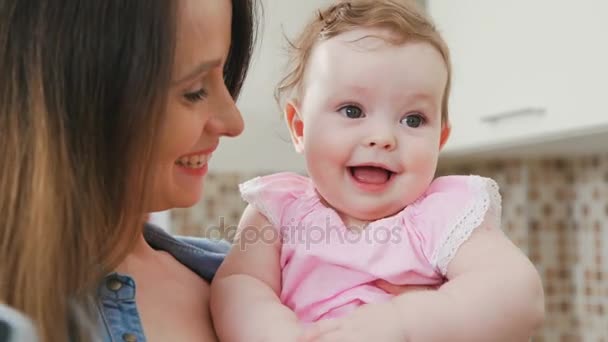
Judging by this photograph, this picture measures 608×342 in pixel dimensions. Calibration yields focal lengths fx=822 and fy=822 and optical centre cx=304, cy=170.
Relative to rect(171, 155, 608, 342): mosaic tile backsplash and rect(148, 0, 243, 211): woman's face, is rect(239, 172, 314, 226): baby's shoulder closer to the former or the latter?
rect(148, 0, 243, 211): woman's face

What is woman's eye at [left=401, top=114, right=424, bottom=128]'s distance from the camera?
1.00m

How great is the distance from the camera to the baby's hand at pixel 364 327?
827 millimetres

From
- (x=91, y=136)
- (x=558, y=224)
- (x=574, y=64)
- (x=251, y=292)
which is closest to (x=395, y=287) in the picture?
(x=251, y=292)

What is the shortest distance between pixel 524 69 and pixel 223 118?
3.58 feet

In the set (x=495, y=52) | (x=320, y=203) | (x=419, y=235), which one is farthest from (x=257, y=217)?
(x=495, y=52)

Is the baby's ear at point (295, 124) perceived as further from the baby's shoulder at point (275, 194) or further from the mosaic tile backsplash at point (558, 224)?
the mosaic tile backsplash at point (558, 224)

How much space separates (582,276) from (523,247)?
188mm

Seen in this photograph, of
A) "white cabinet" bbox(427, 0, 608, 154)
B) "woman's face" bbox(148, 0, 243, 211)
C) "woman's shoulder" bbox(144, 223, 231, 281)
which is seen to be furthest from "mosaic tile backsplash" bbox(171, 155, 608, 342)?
"woman's face" bbox(148, 0, 243, 211)

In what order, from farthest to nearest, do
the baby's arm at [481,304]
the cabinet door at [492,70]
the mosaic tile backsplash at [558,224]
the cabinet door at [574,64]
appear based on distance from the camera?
the mosaic tile backsplash at [558,224]
the cabinet door at [492,70]
the cabinet door at [574,64]
the baby's arm at [481,304]

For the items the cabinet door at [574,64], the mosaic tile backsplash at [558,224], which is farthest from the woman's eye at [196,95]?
the mosaic tile backsplash at [558,224]

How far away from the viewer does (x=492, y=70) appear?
192 cm

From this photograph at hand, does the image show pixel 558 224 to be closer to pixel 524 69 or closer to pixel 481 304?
pixel 524 69

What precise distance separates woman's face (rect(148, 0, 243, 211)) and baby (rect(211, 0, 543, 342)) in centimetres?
14

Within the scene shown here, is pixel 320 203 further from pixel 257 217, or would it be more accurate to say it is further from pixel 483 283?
pixel 483 283
